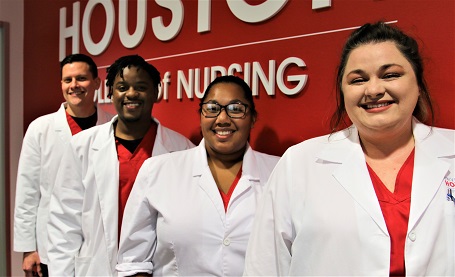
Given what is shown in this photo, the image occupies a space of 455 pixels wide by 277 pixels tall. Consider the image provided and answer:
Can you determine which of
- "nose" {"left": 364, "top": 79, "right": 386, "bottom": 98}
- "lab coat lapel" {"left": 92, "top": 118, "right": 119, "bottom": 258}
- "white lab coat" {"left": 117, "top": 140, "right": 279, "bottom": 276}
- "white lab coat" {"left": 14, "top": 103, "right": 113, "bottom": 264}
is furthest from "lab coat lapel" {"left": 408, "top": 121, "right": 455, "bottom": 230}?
"white lab coat" {"left": 14, "top": 103, "right": 113, "bottom": 264}

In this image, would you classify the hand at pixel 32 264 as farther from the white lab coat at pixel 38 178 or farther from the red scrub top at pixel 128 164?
the red scrub top at pixel 128 164

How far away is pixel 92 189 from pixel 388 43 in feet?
5.29

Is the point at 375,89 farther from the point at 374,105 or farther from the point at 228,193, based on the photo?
the point at 228,193

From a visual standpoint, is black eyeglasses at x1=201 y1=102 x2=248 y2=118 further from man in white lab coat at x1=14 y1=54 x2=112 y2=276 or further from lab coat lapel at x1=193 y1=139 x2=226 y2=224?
man in white lab coat at x1=14 y1=54 x2=112 y2=276

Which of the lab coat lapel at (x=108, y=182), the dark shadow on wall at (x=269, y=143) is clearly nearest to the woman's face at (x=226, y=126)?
the dark shadow on wall at (x=269, y=143)

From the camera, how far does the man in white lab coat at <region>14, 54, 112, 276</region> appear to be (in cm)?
287

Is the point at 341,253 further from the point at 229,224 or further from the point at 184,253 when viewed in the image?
the point at 184,253

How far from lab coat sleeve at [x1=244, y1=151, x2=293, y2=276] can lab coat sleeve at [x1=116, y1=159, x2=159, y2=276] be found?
0.55 m

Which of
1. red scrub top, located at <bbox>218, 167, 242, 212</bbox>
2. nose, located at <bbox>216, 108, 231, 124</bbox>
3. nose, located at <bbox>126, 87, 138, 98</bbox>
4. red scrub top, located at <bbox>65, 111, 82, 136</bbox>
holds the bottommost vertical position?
red scrub top, located at <bbox>218, 167, 242, 212</bbox>

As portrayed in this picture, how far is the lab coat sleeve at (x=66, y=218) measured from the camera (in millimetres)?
2439

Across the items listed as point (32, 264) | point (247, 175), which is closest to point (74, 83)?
point (32, 264)

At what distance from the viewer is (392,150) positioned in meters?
1.46

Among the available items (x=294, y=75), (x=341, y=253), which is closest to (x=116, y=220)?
(x=294, y=75)

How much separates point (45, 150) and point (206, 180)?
4.78 ft
